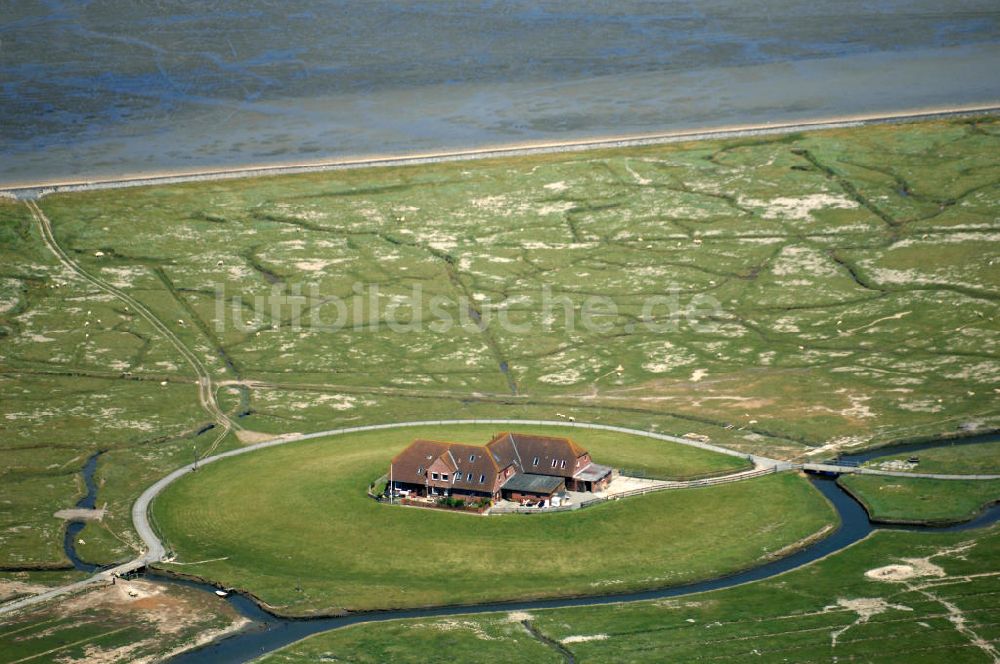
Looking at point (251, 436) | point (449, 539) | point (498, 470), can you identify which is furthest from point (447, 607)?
point (251, 436)

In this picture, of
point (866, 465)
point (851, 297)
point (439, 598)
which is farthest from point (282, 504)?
point (851, 297)

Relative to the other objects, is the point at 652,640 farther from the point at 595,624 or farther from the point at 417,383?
the point at 417,383

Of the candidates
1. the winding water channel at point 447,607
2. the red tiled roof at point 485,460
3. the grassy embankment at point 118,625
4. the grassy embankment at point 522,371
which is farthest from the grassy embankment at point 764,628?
the grassy embankment at point 522,371

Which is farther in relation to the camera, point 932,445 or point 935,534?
point 932,445

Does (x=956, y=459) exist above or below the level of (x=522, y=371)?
below

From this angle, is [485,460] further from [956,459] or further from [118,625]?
[956,459]

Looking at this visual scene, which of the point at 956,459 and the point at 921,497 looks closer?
the point at 921,497
